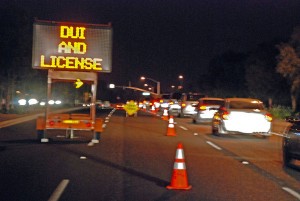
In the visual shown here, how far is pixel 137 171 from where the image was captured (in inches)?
505

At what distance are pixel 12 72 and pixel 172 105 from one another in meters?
14.5

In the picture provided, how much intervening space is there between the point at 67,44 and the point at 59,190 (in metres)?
11.2

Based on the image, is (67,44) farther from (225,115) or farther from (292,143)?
(292,143)

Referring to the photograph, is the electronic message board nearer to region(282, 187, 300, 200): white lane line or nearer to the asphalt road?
the asphalt road

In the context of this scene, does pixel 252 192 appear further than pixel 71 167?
No

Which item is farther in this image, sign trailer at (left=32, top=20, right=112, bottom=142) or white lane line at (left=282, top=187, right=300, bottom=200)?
sign trailer at (left=32, top=20, right=112, bottom=142)

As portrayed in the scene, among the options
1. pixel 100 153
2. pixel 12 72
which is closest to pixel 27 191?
pixel 100 153

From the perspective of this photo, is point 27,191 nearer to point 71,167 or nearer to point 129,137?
point 71,167

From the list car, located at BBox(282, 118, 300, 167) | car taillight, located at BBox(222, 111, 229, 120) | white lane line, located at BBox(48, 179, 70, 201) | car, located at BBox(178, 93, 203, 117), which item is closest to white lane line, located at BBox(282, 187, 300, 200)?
car, located at BBox(282, 118, 300, 167)

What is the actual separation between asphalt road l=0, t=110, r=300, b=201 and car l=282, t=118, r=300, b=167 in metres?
0.33

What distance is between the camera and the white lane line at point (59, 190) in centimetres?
953

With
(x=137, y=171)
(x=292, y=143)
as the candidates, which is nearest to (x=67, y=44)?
(x=137, y=171)

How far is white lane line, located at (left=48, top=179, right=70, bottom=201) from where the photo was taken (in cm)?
953

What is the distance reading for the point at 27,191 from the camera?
10.1 meters
